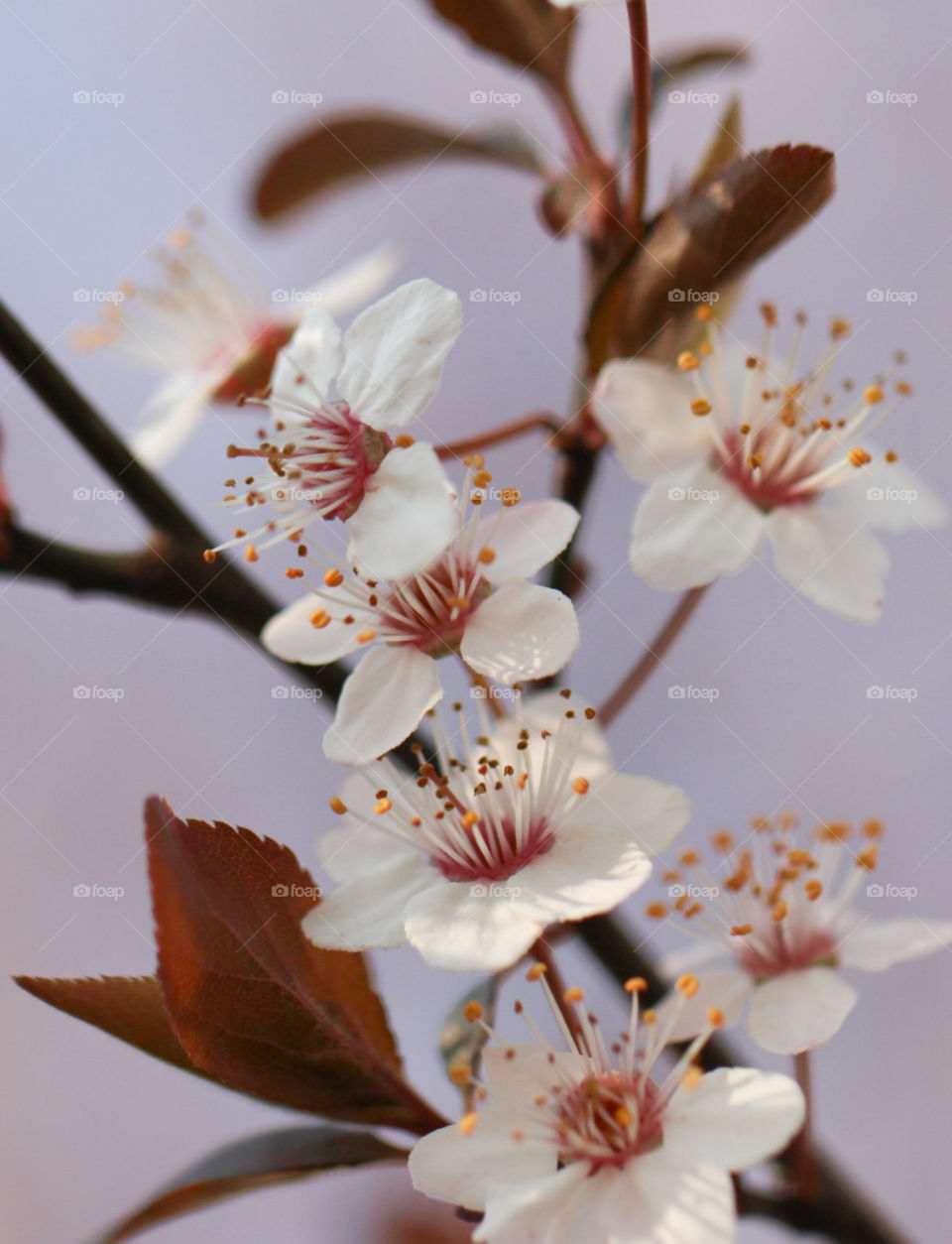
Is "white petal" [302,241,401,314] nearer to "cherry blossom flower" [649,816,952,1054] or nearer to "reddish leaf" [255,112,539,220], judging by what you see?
"reddish leaf" [255,112,539,220]

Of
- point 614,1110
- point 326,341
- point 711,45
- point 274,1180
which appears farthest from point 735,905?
point 711,45

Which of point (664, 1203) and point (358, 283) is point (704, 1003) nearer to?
point (664, 1203)

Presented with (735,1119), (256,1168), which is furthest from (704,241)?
(256,1168)

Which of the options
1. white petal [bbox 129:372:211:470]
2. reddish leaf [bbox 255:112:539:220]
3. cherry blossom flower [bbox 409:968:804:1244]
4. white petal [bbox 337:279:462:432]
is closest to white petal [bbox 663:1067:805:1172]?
cherry blossom flower [bbox 409:968:804:1244]

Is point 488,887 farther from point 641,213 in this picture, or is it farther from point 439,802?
point 641,213

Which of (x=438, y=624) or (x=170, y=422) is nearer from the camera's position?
(x=438, y=624)

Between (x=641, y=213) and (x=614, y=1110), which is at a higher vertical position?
(x=641, y=213)
